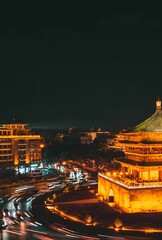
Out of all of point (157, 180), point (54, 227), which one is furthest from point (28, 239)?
point (157, 180)

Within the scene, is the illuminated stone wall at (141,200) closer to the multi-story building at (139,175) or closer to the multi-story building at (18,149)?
the multi-story building at (139,175)

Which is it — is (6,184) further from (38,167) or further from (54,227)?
(54,227)

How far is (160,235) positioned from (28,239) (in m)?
12.3

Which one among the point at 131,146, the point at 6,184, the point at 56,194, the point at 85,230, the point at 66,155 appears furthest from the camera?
the point at 66,155

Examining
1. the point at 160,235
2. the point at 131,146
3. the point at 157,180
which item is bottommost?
the point at 160,235

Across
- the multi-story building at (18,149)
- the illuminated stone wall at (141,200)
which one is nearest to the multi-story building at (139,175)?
the illuminated stone wall at (141,200)

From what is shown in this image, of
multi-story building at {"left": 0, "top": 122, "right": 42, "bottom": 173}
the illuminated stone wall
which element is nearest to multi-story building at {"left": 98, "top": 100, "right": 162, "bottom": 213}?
the illuminated stone wall

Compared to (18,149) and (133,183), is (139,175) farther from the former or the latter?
(18,149)

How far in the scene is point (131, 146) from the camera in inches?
1969

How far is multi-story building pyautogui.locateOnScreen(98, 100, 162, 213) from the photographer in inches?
1731

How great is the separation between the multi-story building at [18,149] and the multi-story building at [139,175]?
36.2 m

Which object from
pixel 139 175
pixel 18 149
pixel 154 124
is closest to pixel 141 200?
pixel 139 175

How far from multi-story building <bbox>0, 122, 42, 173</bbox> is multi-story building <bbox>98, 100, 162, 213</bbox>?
36.2 metres

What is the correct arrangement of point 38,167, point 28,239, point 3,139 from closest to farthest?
point 28,239 < point 3,139 < point 38,167
